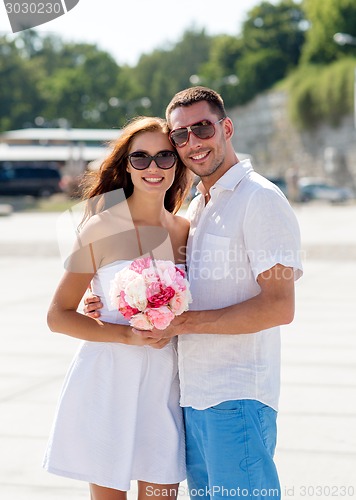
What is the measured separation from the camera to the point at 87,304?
3.54 meters

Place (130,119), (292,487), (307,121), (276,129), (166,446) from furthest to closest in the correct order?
(276,129) < (307,121) < (292,487) < (130,119) < (166,446)

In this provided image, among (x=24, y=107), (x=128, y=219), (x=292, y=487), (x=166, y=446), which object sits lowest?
(x=292, y=487)

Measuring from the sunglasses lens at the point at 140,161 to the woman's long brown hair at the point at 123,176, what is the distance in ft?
0.27

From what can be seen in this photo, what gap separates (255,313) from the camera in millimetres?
3156

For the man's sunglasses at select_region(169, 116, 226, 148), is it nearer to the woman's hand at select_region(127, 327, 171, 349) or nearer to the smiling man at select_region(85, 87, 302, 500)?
the smiling man at select_region(85, 87, 302, 500)

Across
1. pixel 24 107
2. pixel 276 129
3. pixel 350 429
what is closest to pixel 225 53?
pixel 276 129

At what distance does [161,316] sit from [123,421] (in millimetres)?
511

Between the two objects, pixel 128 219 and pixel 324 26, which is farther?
pixel 324 26

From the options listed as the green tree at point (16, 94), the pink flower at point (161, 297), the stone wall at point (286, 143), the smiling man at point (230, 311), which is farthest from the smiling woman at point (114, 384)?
the green tree at point (16, 94)

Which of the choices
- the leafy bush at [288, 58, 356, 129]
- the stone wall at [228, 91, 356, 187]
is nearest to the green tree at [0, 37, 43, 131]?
the stone wall at [228, 91, 356, 187]

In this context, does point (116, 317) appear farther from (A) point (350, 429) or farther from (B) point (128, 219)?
(A) point (350, 429)

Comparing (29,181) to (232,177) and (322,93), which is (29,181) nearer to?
(322,93)

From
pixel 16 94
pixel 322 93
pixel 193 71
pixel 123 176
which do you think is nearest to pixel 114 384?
pixel 123 176

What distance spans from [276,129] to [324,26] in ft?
22.5
